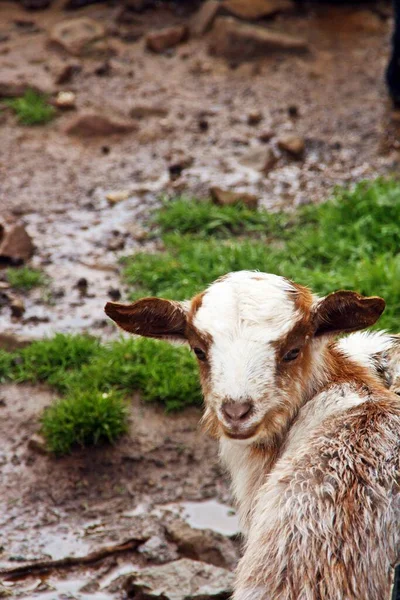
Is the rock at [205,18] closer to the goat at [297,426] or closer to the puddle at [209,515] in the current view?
the puddle at [209,515]

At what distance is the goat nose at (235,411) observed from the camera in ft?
12.2

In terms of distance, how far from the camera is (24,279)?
747cm

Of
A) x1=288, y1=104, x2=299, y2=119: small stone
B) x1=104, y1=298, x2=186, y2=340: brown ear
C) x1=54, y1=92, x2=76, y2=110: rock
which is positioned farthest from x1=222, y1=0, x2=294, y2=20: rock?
x1=104, y1=298, x2=186, y2=340: brown ear

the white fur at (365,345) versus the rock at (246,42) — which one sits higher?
the white fur at (365,345)

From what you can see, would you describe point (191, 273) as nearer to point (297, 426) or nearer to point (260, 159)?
point (260, 159)

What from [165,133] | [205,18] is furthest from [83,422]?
[205,18]

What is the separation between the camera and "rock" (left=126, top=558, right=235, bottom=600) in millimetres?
4684

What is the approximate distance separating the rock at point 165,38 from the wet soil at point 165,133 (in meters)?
0.10

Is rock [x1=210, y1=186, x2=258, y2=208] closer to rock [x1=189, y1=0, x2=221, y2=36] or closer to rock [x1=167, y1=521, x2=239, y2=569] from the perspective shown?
rock [x1=167, y1=521, x2=239, y2=569]

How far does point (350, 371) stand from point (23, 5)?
965 cm

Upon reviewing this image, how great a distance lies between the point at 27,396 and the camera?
20.8 ft

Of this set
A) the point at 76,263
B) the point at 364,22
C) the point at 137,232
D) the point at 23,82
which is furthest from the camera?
the point at 364,22

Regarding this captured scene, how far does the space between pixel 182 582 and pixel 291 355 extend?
150 cm

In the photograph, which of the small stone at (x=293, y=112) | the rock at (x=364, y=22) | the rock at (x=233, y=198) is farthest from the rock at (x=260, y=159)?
the rock at (x=364, y=22)
